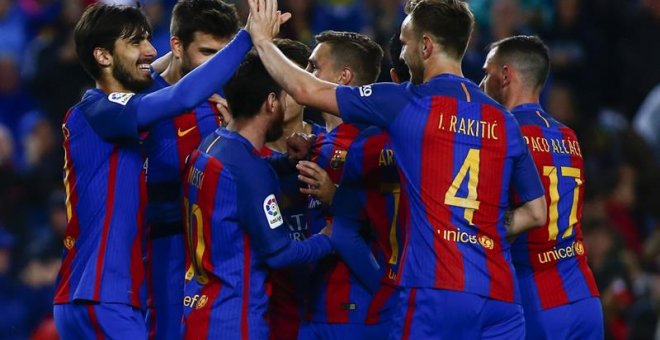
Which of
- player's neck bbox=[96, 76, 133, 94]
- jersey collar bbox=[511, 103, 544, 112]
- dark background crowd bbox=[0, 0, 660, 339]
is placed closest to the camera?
player's neck bbox=[96, 76, 133, 94]

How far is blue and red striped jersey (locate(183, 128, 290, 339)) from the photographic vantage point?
734 centimetres

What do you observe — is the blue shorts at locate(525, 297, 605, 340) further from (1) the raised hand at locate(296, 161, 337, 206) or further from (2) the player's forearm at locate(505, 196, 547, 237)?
(1) the raised hand at locate(296, 161, 337, 206)

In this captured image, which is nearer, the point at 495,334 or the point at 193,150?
the point at 495,334

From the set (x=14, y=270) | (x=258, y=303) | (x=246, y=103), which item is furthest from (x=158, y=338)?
(x=14, y=270)

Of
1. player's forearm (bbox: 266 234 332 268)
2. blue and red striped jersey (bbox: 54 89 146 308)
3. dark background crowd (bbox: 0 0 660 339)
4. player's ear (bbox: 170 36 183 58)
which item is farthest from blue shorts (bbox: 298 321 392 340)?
dark background crowd (bbox: 0 0 660 339)

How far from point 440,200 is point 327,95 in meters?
0.80

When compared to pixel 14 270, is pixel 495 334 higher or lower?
higher

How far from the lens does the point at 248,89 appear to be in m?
7.57

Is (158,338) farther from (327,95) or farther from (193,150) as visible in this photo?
(327,95)

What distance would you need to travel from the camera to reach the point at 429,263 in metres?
7.08

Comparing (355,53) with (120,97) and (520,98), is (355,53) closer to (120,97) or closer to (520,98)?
(520,98)

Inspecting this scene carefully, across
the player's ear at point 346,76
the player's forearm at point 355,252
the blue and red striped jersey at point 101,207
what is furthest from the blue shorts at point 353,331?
the player's ear at point 346,76

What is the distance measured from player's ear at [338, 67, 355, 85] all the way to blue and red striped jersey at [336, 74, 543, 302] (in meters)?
1.07

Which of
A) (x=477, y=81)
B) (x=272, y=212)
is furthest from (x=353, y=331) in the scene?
(x=477, y=81)
